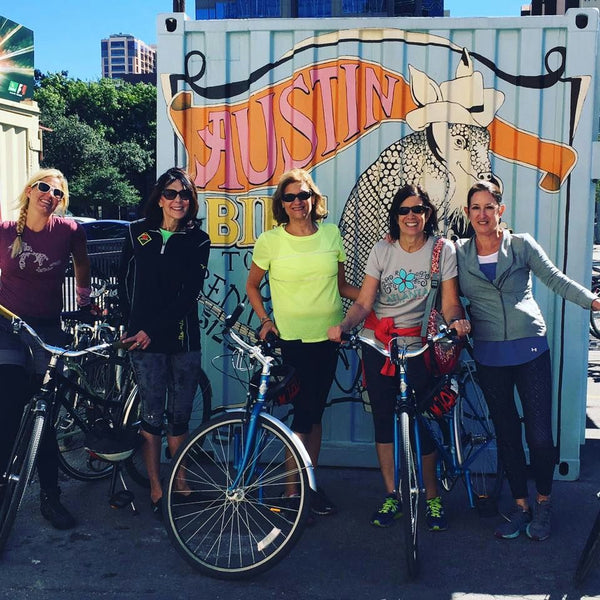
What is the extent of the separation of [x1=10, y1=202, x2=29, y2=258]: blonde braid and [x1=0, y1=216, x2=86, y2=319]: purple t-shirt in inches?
0.8

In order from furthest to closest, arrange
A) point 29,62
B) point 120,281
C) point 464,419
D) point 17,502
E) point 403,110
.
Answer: point 29,62 → point 403,110 → point 464,419 → point 120,281 → point 17,502

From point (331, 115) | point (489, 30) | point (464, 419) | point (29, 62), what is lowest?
point (464, 419)

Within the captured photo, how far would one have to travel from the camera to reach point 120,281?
4457 mm

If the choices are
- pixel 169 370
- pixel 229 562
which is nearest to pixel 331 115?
pixel 169 370

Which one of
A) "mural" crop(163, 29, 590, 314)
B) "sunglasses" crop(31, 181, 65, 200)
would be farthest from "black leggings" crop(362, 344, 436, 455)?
"sunglasses" crop(31, 181, 65, 200)

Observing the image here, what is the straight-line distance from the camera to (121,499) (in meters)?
4.63

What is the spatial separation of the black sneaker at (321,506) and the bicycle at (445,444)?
0.54 meters

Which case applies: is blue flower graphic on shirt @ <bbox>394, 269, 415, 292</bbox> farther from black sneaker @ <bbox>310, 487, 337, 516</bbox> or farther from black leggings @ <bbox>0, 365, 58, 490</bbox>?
black leggings @ <bbox>0, 365, 58, 490</bbox>

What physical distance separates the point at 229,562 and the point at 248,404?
2.56 feet

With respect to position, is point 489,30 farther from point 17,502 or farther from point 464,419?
point 17,502

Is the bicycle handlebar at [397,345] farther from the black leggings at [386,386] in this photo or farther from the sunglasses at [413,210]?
the sunglasses at [413,210]

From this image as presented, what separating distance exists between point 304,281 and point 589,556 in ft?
6.67

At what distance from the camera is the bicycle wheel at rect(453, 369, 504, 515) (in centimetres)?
455

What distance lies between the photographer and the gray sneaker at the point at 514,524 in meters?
4.25
